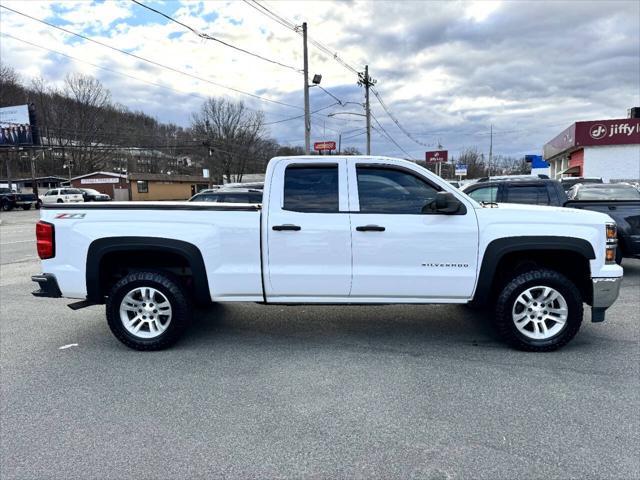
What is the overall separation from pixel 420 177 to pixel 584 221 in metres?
1.64

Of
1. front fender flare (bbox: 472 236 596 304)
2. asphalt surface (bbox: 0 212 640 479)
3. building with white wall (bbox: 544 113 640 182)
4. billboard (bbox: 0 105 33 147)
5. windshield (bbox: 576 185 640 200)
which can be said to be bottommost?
asphalt surface (bbox: 0 212 640 479)

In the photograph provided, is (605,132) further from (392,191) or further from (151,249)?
(151,249)

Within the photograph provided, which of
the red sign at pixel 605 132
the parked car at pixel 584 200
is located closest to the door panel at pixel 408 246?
the parked car at pixel 584 200

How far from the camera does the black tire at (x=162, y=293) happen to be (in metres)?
4.43

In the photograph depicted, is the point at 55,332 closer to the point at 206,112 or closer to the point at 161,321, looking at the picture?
the point at 161,321

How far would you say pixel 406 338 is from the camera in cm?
477

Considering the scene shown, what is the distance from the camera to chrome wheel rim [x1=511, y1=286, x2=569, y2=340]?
4309 mm

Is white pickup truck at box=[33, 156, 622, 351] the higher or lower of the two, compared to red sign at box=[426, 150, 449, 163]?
lower

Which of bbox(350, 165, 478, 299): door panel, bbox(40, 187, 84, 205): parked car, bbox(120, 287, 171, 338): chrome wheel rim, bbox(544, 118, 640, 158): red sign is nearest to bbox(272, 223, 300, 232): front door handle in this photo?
bbox(350, 165, 478, 299): door panel

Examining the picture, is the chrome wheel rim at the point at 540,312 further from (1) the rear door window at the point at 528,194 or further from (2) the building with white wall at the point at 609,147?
(2) the building with white wall at the point at 609,147

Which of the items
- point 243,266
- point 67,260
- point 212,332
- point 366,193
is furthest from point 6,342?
point 366,193

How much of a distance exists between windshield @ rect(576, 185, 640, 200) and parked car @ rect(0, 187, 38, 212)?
46.0 meters

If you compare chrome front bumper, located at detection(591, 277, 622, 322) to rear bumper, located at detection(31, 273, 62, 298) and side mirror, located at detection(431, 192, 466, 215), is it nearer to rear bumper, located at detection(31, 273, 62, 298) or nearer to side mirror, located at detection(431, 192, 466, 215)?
side mirror, located at detection(431, 192, 466, 215)

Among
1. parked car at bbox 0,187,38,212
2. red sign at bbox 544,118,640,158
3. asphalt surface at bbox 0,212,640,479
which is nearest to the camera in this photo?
asphalt surface at bbox 0,212,640,479
